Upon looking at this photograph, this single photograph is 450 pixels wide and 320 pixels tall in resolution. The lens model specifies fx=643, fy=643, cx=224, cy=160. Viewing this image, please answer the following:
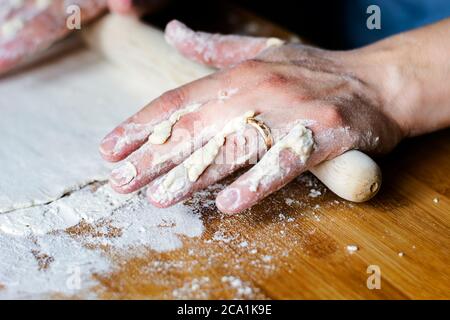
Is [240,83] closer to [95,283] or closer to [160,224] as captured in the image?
[160,224]

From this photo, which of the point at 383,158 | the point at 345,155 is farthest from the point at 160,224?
the point at 383,158

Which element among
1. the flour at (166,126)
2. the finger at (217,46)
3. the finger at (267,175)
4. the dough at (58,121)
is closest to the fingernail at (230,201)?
the finger at (267,175)

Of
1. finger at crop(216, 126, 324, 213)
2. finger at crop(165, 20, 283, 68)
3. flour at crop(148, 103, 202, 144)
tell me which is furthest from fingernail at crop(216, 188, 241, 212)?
finger at crop(165, 20, 283, 68)

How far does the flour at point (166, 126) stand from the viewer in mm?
868

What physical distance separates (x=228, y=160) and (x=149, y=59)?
1.40 feet

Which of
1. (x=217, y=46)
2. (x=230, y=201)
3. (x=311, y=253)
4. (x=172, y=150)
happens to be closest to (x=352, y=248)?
(x=311, y=253)

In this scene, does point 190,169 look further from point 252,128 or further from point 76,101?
point 76,101

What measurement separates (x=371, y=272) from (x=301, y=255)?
0.29 feet

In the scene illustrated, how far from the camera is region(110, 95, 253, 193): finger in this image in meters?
0.85

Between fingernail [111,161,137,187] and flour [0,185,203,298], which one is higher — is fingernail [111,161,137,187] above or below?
above

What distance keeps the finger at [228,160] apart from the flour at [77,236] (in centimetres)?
5

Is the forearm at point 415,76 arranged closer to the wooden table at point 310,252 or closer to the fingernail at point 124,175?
the wooden table at point 310,252

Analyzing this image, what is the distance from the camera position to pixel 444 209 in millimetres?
906

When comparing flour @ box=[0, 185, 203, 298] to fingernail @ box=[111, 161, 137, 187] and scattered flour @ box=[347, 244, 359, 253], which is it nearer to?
Answer: fingernail @ box=[111, 161, 137, 187]
